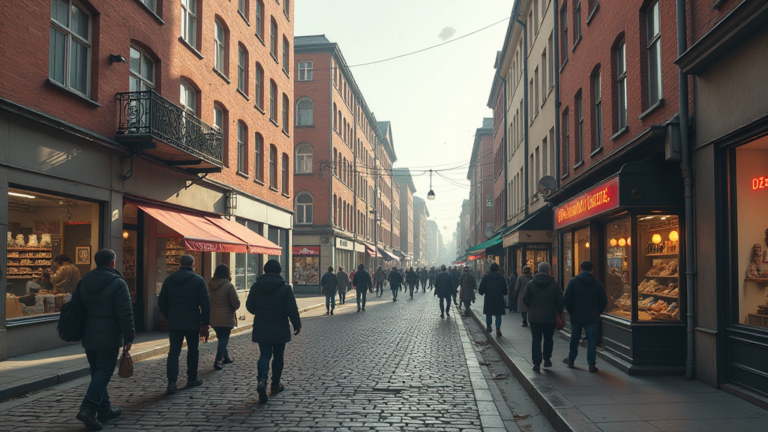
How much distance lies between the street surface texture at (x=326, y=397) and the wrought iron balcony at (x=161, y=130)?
4.72 metres

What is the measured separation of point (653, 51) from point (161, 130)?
1027 cm

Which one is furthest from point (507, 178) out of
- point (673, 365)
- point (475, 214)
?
point (475, 214)

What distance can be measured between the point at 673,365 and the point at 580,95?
8859mm

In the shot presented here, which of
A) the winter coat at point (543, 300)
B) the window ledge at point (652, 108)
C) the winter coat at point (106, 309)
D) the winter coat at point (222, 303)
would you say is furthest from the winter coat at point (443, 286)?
the winter coat at point (106, 309)

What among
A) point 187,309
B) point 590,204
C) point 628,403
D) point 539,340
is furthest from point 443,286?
point 628,403

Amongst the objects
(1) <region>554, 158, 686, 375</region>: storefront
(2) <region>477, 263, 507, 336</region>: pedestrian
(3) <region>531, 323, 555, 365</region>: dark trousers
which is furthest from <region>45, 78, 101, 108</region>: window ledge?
(1) <region>554, 158, 686, 375</region>: storefront

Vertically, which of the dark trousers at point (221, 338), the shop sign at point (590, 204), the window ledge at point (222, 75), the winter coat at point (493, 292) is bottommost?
the dark trousers at point (221, 338)

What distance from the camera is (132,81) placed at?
1501cm

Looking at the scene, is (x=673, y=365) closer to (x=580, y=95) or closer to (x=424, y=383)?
(x=424, y=383)

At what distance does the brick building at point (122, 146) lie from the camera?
36.0ft

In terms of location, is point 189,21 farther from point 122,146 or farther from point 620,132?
point 620,132

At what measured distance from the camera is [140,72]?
50.7ft

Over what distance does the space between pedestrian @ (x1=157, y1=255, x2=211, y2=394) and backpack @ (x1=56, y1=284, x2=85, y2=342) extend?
1860mm

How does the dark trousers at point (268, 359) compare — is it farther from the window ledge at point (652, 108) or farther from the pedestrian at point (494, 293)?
the pedestrian at point (494, 293)
